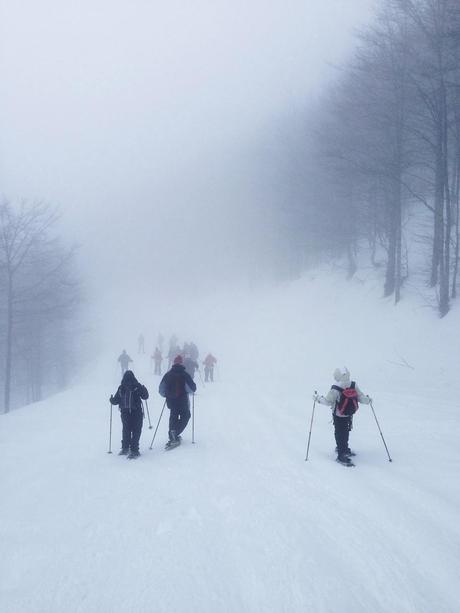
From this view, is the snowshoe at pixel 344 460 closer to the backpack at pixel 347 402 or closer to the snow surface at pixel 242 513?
the snow surface at pixel 242 513

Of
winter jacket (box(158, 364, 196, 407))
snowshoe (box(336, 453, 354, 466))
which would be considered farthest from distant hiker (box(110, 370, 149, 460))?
snowshoe (box(336, 453, 354, 466))

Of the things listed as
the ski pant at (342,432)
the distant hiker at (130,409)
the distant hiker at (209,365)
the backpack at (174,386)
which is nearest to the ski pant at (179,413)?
the backpack at (174,386)

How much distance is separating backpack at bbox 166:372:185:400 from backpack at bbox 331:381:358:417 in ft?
11.5

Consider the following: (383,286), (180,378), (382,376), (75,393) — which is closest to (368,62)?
(383,286)

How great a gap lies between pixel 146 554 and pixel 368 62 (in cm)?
2214

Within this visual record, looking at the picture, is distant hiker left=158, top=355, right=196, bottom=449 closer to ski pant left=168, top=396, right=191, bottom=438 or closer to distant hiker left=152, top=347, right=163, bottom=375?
ski pant left=168, top=396, right=191, bottom=438

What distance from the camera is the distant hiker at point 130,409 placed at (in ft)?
28.1

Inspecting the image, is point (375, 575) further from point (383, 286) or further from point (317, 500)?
point (383, 286)

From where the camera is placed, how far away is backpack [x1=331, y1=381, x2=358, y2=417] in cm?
777

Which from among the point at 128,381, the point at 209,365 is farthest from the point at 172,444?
the point at 209,365

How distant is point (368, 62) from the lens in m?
19.4

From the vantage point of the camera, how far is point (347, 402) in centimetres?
778

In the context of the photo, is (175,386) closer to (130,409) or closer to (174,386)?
(174,386)

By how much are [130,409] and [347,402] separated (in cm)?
449
